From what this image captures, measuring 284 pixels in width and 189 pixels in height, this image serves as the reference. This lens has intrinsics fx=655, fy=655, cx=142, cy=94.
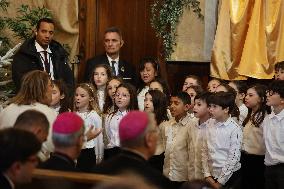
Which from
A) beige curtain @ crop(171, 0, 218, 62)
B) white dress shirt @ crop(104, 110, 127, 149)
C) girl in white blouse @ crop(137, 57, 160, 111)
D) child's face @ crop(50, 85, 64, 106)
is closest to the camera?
child's face @ crop(50, 85, 64, 106)

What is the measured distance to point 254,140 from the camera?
6434 millimetres

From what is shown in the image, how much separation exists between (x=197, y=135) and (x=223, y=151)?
0.32m

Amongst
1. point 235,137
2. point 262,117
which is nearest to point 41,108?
point 235,137

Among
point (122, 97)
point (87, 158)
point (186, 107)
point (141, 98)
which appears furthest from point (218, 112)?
point (141, 98)

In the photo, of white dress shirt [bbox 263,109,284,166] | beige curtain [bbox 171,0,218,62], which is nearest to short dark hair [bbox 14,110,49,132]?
white dress shirt [bbox 263,109,284,166]

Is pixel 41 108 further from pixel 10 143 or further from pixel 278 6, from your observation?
pixel 278 6

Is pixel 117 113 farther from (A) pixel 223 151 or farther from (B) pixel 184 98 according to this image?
(A) pixel 223 151

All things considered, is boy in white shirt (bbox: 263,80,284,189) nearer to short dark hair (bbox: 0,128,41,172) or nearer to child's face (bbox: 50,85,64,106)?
child's face (bbox: 50,85,64,106)

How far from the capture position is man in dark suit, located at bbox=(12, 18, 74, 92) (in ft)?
25.1

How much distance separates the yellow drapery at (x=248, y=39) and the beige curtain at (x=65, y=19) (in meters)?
2.07

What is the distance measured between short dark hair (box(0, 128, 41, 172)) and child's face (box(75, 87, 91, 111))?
3228mm

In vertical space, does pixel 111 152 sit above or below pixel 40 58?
below

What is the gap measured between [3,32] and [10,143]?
614cm

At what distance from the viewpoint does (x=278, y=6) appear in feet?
Result: 28.5
